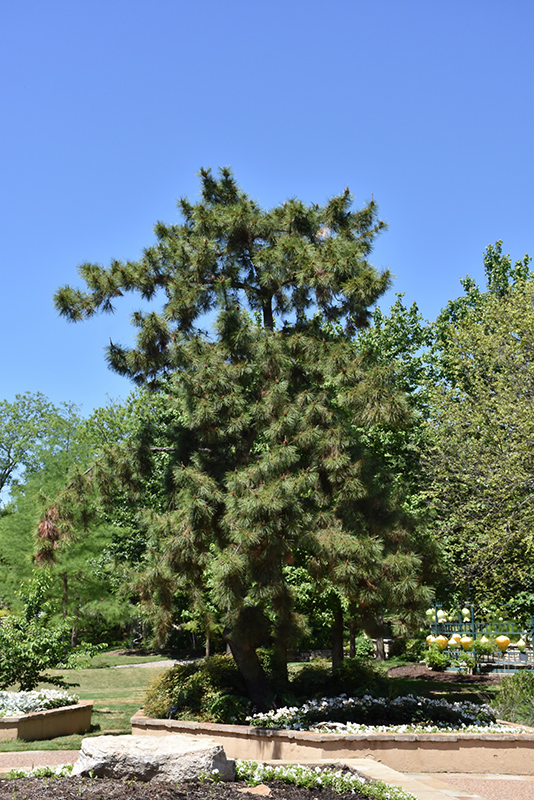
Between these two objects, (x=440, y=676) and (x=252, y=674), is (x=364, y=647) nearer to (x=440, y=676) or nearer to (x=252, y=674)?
(x=440, y=676)

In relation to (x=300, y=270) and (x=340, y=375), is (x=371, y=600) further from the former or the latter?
(x=300, y=270)

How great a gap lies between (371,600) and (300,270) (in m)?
4.62

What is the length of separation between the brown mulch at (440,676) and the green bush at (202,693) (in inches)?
341

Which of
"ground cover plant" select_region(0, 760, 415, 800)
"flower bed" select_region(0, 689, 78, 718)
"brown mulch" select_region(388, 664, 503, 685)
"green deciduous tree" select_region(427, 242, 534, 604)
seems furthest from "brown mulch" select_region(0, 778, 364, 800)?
"brown mulch" select_region(388, 664, 503, 685)

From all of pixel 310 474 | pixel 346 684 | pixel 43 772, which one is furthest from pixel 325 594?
pixel 43 772

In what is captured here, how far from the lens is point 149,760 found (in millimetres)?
5547

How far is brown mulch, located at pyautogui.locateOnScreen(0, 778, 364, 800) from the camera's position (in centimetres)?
511

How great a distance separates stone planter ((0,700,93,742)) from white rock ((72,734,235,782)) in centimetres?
448

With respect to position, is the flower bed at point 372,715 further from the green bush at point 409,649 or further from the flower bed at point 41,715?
the green bush at point 409,649

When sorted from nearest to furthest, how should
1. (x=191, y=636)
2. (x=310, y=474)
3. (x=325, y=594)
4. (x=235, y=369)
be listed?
(x=310, y=474) < (x=235, y=369) < (x=325, y=594) < (x=191, y=636)

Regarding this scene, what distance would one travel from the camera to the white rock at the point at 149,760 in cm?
554

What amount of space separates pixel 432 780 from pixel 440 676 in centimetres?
1230

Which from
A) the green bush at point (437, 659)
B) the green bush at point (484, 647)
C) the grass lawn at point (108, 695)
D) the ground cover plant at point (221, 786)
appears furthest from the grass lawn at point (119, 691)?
the ground cover plant at point (221, 786)

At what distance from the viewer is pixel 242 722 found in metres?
9.34
